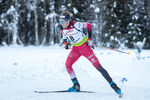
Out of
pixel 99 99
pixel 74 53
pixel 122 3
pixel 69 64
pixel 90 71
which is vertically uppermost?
pixel 122 3

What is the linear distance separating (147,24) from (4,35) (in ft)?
78.8

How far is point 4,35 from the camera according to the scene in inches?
1158

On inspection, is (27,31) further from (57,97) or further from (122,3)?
(57,97)

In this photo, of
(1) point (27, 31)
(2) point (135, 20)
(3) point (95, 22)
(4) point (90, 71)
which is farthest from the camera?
(1) point (27, 31)

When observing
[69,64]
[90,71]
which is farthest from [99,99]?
[90,71]

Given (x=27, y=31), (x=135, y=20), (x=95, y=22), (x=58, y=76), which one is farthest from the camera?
(x=27, y=31)

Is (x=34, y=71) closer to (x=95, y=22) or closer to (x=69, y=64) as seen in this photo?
(x=69, y=64)

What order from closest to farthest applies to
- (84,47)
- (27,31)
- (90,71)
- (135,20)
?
(84,47) → (90,71) → (135,20) → (27,31)

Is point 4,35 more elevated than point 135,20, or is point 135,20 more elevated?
point 135,20

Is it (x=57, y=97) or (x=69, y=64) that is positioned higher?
(x=69, y=64)

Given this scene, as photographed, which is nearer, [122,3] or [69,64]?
[69,64]

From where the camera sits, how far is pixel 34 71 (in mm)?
7887

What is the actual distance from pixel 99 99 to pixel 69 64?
1387 millimetres

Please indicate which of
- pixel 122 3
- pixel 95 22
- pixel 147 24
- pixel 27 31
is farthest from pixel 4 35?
pixel 147 24
